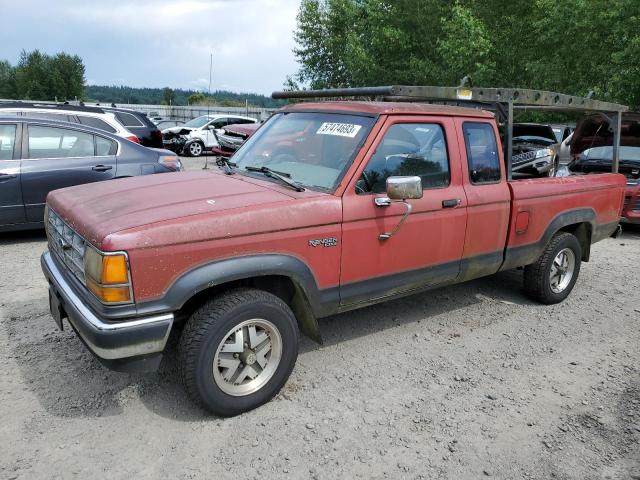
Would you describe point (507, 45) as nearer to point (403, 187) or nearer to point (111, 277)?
point (403, 187)

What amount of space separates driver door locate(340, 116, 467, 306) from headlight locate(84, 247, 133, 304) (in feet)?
4.49

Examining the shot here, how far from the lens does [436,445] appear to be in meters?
2.97

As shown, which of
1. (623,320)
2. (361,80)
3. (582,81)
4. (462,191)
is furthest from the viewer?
(361,80)

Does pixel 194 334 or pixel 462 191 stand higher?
pixel 462 191

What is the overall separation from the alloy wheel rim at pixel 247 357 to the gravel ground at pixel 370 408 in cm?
20

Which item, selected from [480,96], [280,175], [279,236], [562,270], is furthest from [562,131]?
[279,236]

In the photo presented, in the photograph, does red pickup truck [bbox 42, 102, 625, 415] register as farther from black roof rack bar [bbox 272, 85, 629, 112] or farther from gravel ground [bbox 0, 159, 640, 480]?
gravel ground [bbox 0, 159, 640, 480]

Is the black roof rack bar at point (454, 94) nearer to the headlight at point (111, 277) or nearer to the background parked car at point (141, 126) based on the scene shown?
the headlight at point (111, 277)

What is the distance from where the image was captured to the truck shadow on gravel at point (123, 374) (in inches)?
127

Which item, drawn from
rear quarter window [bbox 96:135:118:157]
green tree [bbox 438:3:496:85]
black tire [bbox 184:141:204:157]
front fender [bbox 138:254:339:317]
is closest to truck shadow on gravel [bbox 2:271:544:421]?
front fender [bbox 138:254:339:317]

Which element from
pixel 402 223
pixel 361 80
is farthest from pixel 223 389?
pixel 361 80

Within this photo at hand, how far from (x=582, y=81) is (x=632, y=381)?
13013 millimetres

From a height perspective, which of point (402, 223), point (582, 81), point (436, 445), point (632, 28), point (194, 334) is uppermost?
point (632, 28)

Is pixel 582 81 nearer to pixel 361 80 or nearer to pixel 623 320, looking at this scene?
pixel 361 80
